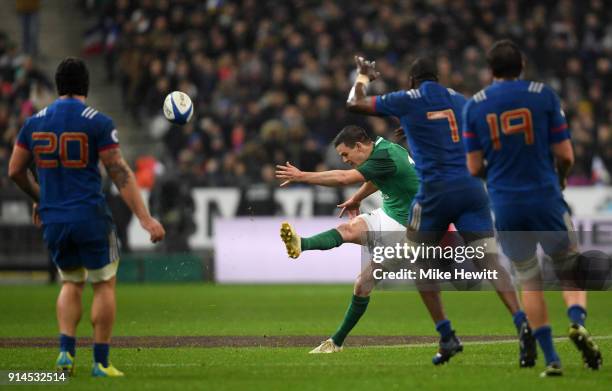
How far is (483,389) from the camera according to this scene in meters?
8.60

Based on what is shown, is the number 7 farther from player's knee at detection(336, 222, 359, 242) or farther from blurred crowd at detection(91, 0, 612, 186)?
blurred crowd at detection(91, 0, 612, 186)

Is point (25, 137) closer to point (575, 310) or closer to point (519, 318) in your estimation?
point (519, 318)

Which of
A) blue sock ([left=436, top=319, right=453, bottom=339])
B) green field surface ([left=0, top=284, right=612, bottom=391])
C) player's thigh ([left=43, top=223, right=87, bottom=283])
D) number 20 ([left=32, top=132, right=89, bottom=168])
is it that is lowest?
green field surface ([left=0, top=284, right=612, bottom=391])

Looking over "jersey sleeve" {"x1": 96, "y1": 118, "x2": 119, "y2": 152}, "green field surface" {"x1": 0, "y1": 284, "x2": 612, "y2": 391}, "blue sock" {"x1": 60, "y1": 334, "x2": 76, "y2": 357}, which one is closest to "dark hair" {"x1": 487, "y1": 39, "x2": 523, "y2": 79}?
"green field surface" {"x1": 0, "y1": 284, "x2": 612, "y2": 391}

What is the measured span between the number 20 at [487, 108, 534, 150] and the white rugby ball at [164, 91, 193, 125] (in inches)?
195

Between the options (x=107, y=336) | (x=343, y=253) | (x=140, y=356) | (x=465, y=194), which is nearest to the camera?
(x=107, y=336)

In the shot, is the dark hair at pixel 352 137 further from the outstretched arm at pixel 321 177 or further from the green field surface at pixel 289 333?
the green field surface at pixel 289 333

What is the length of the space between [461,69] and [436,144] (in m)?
18.7

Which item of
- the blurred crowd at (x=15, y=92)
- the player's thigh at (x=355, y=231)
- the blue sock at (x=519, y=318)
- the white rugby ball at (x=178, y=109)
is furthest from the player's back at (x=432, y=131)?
the blurred crowd at (x=15, y=92)

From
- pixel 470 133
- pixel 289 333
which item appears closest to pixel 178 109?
pixel 289 333

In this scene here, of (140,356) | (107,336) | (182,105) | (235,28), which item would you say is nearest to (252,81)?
(235,28)

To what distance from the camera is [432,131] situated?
10336 mm

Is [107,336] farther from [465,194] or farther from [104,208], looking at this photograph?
[465,194]

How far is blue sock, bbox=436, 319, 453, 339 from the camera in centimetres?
1041
